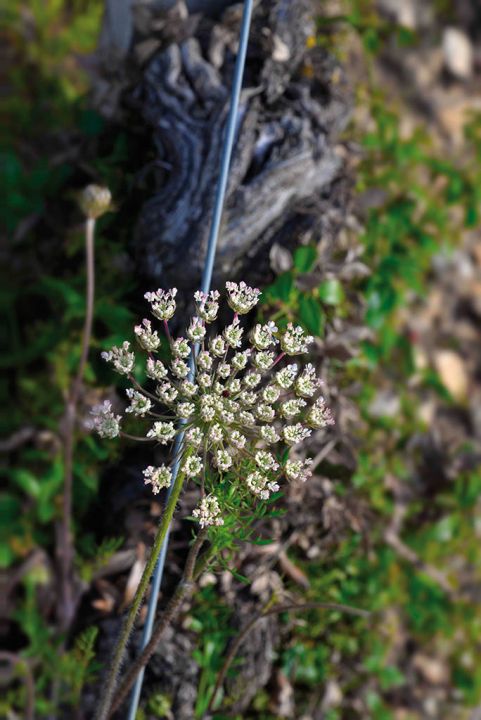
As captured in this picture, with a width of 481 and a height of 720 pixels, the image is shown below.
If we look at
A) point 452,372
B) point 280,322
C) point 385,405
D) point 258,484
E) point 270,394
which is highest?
point 452,372

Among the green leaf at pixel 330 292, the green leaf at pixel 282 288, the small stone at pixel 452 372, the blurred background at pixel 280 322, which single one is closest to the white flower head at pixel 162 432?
the blurred background at pixel 280 322

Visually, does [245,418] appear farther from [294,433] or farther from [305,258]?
[305,258]

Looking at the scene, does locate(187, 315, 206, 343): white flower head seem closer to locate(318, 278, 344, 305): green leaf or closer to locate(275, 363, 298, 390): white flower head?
locate(275, 363, 298, 390): white flower head

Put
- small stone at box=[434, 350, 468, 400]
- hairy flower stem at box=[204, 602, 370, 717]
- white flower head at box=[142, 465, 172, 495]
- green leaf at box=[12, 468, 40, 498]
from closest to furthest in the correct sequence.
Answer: white flower head at box=[142, 465, 172, 495], hairy flower stem at box=[204, 602, 370, 717], green leaf at box=[12, 468, 40, 498], small stone at box=[434, 350, 468, 400]

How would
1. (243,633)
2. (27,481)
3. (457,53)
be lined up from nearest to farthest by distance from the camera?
1. (243,633)
2. (27,481)
3. (457,53)

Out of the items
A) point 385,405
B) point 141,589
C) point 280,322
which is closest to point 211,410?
point 141,589

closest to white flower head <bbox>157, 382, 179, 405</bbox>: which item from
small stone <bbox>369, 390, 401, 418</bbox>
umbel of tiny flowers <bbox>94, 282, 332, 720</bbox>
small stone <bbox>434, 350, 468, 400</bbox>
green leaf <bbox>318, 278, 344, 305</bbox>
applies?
umbel of tiny flowers <bbox>94, 282, 332, 720</bbox>
